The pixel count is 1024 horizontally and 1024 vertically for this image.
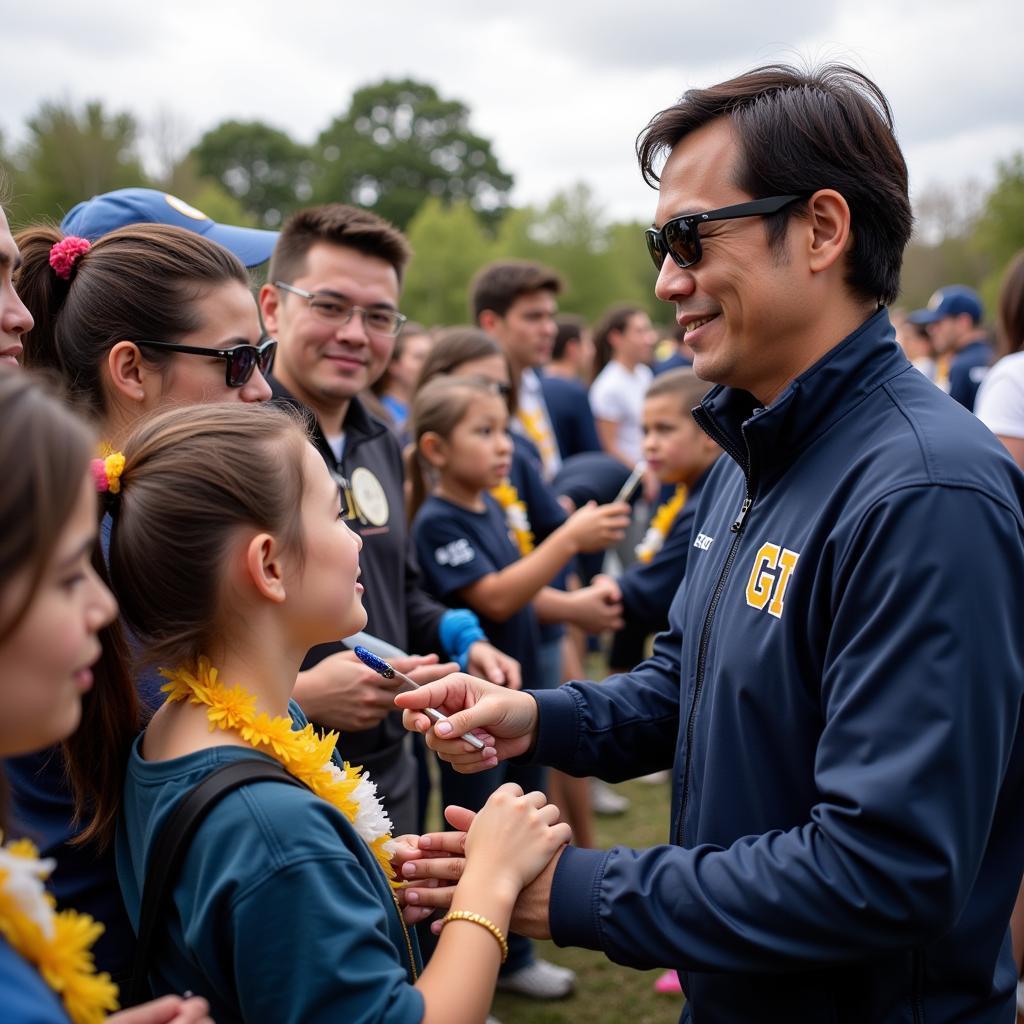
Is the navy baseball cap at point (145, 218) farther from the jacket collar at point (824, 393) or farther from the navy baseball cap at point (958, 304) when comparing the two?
the navy baseball cap at point (958, 304)

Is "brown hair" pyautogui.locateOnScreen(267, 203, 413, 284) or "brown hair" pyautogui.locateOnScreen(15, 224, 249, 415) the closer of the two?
"brown hair" pyautogui.locateOnScreen(15, 224, 249, 415)

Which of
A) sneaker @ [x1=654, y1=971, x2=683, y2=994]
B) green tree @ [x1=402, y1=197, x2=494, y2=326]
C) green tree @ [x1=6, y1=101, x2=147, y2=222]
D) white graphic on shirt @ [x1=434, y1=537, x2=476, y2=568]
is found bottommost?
sneaker @ [x1=654, y1=971, x2=683, y2=994]

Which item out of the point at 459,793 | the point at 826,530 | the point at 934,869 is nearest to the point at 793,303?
the point at 826,530

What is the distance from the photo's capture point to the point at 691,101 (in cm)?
219

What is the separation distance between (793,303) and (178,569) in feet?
4.51

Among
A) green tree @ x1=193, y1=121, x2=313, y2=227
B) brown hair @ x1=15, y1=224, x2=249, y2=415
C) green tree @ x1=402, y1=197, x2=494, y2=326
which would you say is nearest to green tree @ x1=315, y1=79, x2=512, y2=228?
green tree @ x1=193, y1=121, x2=313, y2=227

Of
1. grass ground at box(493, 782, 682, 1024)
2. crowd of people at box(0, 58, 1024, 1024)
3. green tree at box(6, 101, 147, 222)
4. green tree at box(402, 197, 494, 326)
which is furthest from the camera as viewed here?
green tree at box(402, 197, 494, 326)

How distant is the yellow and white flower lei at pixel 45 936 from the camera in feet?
4.39

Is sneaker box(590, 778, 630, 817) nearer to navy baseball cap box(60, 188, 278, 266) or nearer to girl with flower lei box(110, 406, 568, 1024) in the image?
navy baseball cap box(60, 188, 278, 266)

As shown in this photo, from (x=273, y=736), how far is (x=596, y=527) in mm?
2828

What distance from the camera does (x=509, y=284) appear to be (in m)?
6.96

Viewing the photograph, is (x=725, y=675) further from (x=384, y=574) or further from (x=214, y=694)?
(x=384, y=574)

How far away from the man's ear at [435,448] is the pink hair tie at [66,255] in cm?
208

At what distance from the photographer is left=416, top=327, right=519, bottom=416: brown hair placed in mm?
5398
